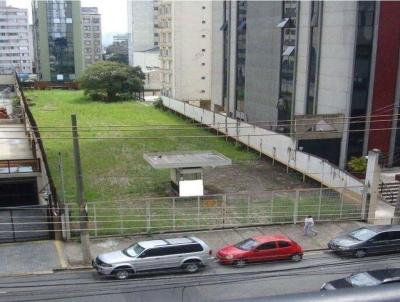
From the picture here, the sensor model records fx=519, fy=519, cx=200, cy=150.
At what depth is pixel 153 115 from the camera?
167 ft

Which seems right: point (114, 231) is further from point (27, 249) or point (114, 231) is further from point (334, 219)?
point (334, 219)

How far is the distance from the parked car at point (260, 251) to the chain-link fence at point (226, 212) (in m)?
3.21

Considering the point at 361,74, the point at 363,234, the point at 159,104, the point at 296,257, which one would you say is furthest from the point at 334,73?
the point at 159,104

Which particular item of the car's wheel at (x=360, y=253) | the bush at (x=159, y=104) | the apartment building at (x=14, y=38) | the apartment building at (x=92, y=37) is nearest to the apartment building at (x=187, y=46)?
the bush at (x=159, y=104)

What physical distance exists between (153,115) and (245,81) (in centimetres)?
1121

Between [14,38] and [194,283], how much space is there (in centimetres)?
13791

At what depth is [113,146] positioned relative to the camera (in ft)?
119

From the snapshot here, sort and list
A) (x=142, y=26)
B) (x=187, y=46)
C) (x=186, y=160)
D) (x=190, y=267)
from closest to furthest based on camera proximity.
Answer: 1. (x=190, y=267)
2. (x=186, y=160)
3. (x=187, y=46)
4. (x=142, y=26)

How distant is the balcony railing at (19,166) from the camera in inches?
966

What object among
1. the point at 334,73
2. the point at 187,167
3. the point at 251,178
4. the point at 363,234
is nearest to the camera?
the point at 363,234

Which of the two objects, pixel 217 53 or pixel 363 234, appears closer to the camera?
pixel 363 234

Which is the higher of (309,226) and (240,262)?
(309,226)

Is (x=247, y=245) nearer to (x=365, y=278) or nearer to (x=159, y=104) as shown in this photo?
(x=365, y=278)

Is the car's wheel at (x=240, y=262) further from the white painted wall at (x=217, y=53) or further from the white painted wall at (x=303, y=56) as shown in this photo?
the white painted wall at (x=217, y=53)
